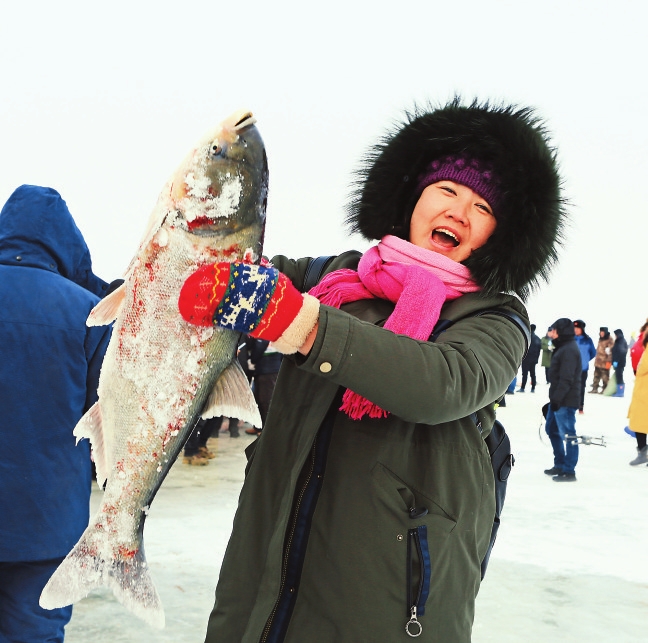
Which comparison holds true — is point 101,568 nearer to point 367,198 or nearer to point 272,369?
point 367,198

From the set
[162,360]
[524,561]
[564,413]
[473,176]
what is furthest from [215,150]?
[564,413]

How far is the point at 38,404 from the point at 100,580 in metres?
1.36

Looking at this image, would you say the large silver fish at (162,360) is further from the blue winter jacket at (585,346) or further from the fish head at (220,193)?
the blue winter jacket at (585,346)

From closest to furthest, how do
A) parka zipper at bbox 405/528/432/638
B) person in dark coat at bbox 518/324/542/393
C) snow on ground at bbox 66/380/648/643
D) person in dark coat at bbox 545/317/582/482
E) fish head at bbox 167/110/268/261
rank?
fish head at bbox 167/110/268/261, parka zipper at bbox 405/528/432/638, snow on ground at bbox 66/380/648/643, person in dark coat at bbox 545/317/582/482, person in dark coat at bbox 518/324/542/393

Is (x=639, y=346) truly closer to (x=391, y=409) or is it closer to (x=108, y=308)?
(x=391, y=409)

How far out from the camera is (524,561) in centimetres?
543

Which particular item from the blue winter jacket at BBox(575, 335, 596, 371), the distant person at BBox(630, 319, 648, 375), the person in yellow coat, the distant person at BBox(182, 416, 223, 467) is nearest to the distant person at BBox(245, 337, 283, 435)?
the distant person at BBox(182, 416, 223, 467)

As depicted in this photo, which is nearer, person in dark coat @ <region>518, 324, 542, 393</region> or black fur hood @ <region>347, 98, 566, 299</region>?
black fur hood @ <region>347, 98, 566, 299</region>

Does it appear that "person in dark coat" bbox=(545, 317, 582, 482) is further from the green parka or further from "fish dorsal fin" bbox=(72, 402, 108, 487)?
"fish dorsal fin" bbox=(72, 402, 108, 487)

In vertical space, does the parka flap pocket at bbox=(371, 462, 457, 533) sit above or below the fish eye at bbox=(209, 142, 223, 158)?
below

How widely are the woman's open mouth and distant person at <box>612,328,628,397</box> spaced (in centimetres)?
2194

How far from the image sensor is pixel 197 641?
375 centimetres

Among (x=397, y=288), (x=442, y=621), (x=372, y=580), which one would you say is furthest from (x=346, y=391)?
(x=442, y=621)

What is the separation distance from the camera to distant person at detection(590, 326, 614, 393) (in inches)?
870
